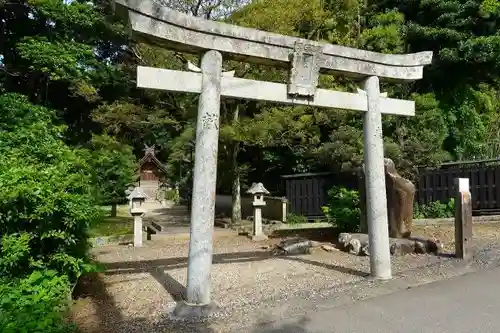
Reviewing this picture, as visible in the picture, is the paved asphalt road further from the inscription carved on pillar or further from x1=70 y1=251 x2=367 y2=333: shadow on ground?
the inscription carved on pillar

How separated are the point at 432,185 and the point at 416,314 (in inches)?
395

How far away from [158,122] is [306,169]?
6.82 meters

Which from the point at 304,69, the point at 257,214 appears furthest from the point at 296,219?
the point at 304,69

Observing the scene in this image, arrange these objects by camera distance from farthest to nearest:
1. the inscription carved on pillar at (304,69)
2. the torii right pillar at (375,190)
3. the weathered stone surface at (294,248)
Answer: the weathered stone surface at (294,248)
the torii right pillar at (375,190)
the inscription carved on pillar at (304,69)

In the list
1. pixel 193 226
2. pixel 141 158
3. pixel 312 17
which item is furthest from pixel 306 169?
pixel 141 158

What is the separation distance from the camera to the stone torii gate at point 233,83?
4766mm

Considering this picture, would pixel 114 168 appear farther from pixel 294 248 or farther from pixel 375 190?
pixel 375 190

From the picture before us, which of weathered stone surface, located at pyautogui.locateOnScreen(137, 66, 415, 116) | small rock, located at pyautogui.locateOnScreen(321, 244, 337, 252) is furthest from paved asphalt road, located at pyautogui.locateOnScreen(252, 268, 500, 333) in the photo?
small rock, located at pyautogui.locateOnScreen(321, 244, 337, 252)

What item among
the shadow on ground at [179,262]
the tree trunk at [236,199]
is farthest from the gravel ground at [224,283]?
the tree trunk at [236,199]

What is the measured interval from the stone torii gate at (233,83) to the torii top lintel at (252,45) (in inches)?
0.4

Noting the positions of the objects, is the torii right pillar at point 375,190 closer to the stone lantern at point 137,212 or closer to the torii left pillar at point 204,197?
the torii left pillar at point 204,197

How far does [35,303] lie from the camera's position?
3855 millimetres

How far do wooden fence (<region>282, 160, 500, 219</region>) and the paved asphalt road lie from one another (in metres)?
7.88

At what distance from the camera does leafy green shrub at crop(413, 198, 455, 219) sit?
12.8 meters
